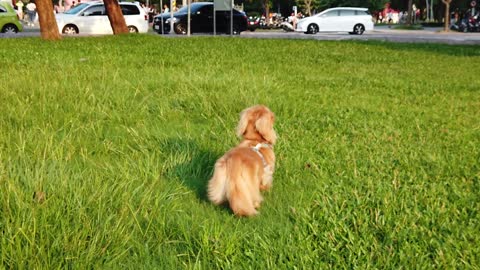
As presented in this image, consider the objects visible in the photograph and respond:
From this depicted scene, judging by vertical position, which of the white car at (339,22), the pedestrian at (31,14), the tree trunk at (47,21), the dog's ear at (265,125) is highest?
the pedestrian at (31,14)

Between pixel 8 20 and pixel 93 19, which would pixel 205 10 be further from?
pixel 8 20

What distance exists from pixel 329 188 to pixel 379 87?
5.68 metres

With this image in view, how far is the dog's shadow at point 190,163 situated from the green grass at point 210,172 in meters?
0.02

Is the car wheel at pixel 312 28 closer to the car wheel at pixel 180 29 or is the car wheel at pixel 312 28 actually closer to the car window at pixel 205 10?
the car window at pixel 205 10

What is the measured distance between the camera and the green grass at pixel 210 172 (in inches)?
106

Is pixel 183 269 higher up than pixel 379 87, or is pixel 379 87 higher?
pixel 379 87

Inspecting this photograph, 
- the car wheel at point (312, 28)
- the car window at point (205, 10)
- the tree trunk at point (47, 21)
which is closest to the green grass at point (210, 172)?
the tree trunk at point (47, 21)

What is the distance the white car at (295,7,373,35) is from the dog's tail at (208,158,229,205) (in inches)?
1255

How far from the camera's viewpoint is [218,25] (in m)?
29.7

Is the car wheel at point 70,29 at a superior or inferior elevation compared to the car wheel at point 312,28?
inferior

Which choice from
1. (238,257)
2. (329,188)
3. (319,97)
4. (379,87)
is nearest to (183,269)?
(238,257)

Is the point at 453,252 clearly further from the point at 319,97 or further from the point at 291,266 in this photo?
the point at 319,97

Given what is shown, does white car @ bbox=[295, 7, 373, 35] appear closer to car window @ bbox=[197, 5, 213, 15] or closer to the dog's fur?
car window @ bbox=[197, 5, 213, 15]

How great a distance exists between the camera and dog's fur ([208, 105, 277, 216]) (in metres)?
3.17
